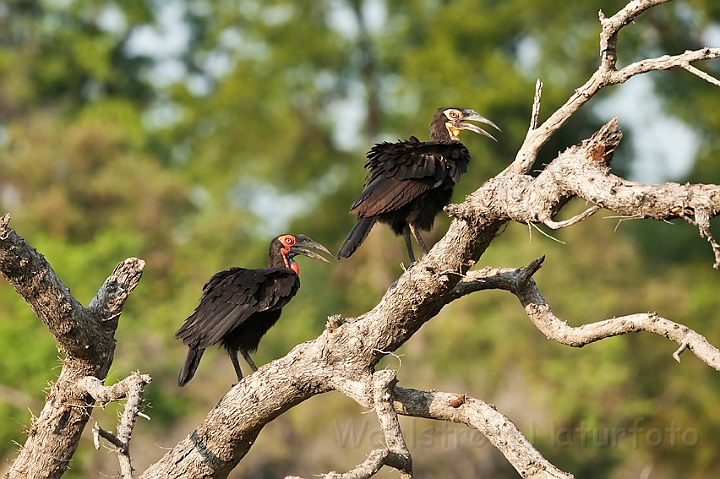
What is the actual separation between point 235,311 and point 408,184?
4.13ft

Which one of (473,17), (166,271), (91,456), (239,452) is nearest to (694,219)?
(239,452)

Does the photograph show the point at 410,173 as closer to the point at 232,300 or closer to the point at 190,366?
the point at 232,300

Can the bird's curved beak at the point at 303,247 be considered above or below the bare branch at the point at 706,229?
above

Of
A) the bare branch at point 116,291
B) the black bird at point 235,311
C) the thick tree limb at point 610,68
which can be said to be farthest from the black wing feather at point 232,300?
the thick tree limb at point 610,68

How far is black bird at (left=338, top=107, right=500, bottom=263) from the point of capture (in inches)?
224

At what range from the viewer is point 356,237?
5.59m

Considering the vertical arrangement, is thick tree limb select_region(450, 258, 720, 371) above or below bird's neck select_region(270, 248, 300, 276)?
below

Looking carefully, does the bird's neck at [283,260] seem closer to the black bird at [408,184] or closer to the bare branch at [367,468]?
the black bird at [408,184]

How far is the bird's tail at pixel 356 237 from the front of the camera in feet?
17.9

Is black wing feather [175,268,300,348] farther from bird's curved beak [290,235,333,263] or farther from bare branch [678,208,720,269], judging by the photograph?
bare branch [678,208,720,269]

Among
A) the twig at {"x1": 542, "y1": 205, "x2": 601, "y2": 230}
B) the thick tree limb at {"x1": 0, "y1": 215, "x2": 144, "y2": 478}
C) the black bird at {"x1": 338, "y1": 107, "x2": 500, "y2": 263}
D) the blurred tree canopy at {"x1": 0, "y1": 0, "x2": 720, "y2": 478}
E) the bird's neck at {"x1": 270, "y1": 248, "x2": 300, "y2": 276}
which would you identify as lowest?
the twig at {"x1": 542, "y1": 205, "x2": 601, "y2": 230}

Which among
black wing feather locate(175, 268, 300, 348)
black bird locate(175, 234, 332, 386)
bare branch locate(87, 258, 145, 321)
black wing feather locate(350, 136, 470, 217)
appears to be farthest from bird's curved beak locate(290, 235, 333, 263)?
bare branch locate(87, 258, 145, 321)

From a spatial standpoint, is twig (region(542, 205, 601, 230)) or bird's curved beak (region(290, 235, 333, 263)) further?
bird's curved beak (region(290, 235, 333, 263))

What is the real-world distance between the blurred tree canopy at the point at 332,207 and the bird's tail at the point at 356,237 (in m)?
8.27
